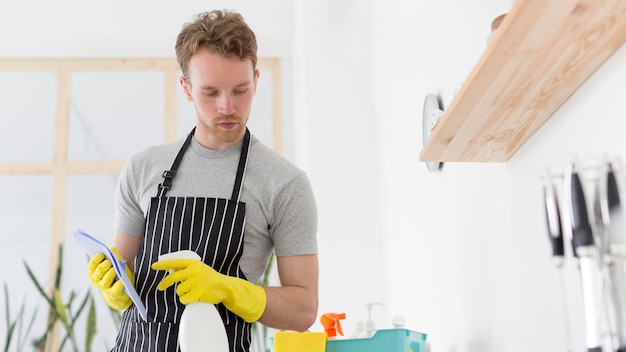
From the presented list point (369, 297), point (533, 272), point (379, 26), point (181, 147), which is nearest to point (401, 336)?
point (533, 272)

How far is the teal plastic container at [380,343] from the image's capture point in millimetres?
1690

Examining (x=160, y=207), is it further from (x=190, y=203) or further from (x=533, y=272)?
(x=533, y=272)

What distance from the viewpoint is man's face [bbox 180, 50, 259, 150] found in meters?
1.74

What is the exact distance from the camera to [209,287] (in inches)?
59.4

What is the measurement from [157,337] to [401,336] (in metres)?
0.61

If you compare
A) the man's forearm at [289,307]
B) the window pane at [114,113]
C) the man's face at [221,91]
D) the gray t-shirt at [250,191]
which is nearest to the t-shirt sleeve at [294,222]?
the gray t-shirt at [250,191]

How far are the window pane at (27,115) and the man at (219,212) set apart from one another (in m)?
3.05

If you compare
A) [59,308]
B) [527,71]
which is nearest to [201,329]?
[527,71]

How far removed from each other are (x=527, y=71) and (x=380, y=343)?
879 mm

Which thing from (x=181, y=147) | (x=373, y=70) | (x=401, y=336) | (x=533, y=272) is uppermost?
(x=373, y=70)

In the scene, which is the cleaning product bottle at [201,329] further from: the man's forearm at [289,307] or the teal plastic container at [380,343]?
the teal plastic container at [380,343]

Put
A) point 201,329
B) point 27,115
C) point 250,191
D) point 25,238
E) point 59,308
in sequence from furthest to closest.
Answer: point 27,115 → point 25,238 → point 59,308 → point 250,191 → point 201,329

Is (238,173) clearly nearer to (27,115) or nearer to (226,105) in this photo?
(226,105)

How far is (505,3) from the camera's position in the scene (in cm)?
148
